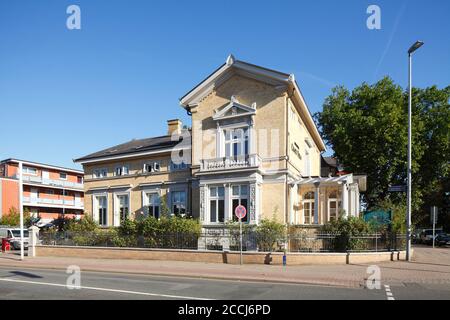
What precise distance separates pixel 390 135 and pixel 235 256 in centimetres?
2431

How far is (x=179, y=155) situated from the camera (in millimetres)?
29516

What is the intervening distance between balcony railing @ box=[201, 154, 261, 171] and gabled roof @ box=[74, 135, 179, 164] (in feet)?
17.7

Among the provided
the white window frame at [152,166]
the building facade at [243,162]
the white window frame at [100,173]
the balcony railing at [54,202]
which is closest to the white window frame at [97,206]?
the white window frame at [100,173]

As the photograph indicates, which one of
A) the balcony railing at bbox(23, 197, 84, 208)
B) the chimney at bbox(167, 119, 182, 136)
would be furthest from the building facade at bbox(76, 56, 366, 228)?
the balcony railing at bbox(23, 197, 84, 208)

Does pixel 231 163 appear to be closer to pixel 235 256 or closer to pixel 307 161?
pixel 235 256

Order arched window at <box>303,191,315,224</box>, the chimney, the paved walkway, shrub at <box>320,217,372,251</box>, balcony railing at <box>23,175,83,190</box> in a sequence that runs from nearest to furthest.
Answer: the paved walkway
shrub at <box>320,217,372,251</box>
arched window at <box>303,191,315,224</box>
the chimney
balcony railing at <box>23,175,83,190</box>

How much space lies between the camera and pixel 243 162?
24188mm

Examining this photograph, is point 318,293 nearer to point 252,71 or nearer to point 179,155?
point 252,71

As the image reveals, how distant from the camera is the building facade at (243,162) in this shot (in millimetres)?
24219

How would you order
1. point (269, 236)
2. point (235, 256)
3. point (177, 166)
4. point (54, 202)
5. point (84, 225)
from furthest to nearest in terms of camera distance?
point (54, 202)
point (84, 225)
point (177, 166)
point (269, 236)
point (235, 256)

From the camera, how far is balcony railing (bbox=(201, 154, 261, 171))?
23797 mm

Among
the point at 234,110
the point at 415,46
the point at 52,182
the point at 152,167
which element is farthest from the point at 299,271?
the point at 52,182

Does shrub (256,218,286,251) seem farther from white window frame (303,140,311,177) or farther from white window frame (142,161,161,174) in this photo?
white window frame (142,161,161,174)
